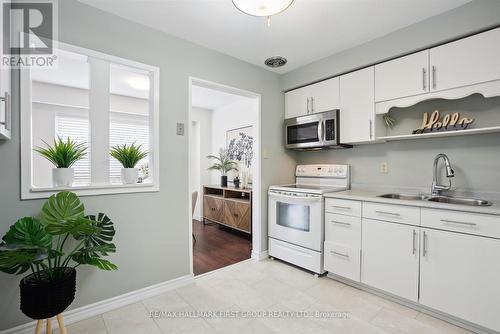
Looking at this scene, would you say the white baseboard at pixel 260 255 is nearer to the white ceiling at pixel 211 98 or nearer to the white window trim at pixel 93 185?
the white window trim at pixel 93 185

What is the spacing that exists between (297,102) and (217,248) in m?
2.37

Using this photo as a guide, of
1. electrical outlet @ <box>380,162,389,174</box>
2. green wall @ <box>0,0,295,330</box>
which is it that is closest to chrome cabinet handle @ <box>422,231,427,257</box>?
electrical outlet @ <box>380,162,389,174</box>

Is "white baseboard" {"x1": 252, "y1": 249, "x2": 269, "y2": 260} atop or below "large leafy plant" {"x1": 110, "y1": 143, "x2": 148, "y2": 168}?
below

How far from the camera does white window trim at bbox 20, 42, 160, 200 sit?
166 cm

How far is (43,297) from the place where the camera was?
4.58ft

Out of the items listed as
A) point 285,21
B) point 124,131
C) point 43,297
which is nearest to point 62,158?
point 43,297

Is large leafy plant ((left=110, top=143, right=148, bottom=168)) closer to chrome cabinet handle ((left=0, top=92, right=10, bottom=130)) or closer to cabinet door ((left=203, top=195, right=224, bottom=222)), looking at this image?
chrome cabinet handle ((left=0, top=92, right=10, bottom=130))

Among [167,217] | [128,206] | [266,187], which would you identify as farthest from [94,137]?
[266,187]

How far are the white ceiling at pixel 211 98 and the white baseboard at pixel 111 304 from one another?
2.90 m

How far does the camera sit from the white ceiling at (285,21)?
1.90 metres

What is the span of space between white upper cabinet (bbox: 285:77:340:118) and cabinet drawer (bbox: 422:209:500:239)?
147 centimetres

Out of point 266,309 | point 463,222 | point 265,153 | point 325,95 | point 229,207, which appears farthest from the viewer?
point 229,207

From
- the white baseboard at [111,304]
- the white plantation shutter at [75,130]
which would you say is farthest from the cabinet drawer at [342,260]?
the white plantation shutter at [75,130]

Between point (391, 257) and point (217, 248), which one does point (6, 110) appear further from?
point (391, 257)
